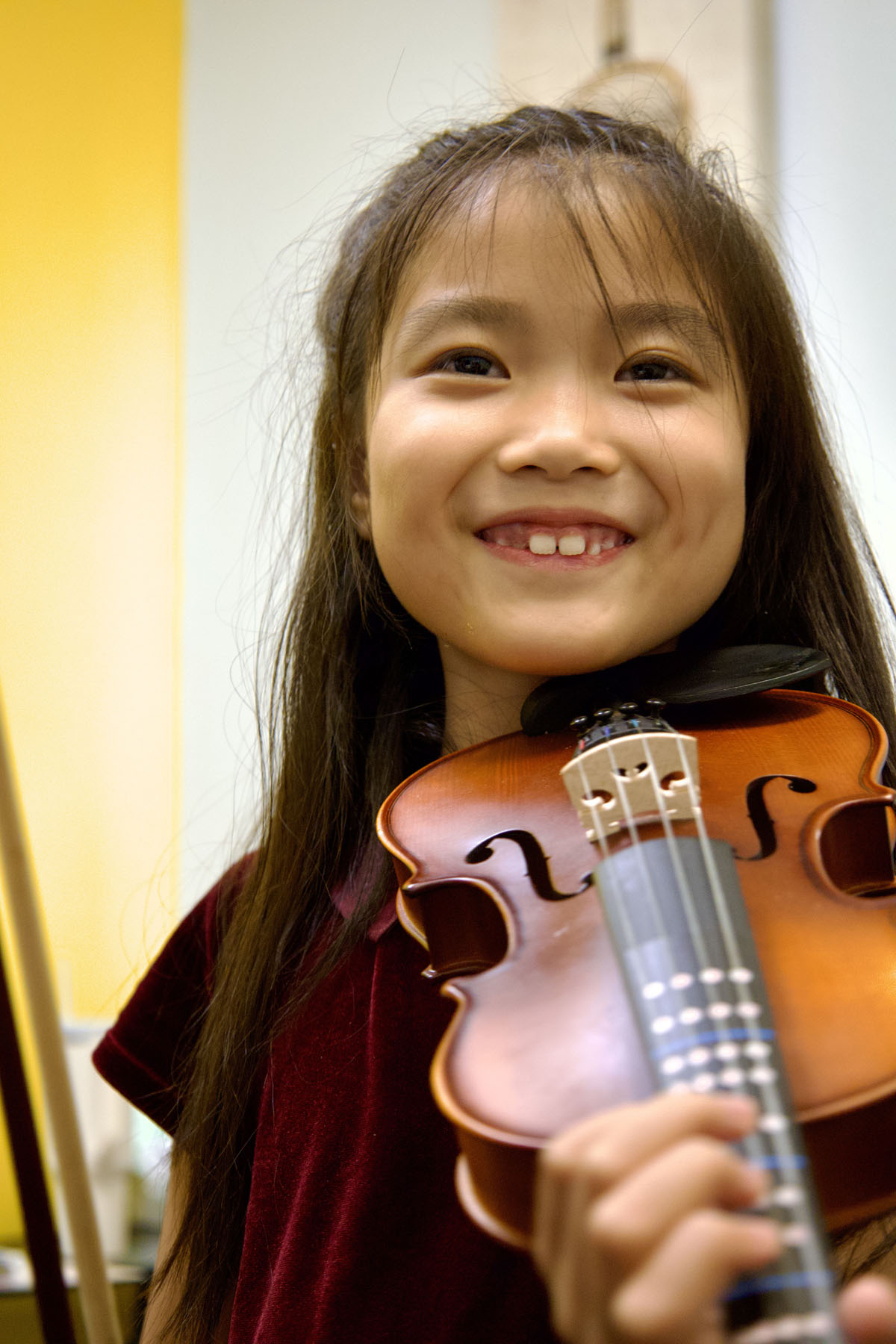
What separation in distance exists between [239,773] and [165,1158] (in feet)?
2.26

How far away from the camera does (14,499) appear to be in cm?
132

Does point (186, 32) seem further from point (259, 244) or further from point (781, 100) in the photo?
point (781, 100)

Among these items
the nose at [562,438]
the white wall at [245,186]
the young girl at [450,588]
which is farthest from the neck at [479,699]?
the white wall at [245,186]

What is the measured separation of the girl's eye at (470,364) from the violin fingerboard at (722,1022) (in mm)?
273

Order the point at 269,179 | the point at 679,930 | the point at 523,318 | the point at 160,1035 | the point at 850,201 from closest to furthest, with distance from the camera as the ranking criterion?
the point at 679,930
the point at 523,318
the point at 160,1035
the point at 850,201
the point at 269,179

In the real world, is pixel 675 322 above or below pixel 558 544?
above

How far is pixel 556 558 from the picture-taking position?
59 cm

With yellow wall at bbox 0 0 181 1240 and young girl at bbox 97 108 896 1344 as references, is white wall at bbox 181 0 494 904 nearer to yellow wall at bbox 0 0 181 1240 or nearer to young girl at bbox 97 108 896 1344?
yellow wall at bbox 0 0 181 1240

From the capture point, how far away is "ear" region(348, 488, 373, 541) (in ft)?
2.37

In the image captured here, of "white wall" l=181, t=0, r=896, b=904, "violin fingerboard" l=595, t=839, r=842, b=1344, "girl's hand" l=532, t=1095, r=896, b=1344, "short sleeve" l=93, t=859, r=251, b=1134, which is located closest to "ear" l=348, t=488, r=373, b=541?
"short sleeve" l=93, t=859, r=251, b=1134

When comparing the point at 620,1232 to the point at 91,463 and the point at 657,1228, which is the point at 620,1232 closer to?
the point at 657,1228

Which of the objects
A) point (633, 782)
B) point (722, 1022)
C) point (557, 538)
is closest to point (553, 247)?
point (557, 538)

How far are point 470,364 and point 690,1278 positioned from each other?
1.49ft

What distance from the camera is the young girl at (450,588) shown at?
0.56 m
